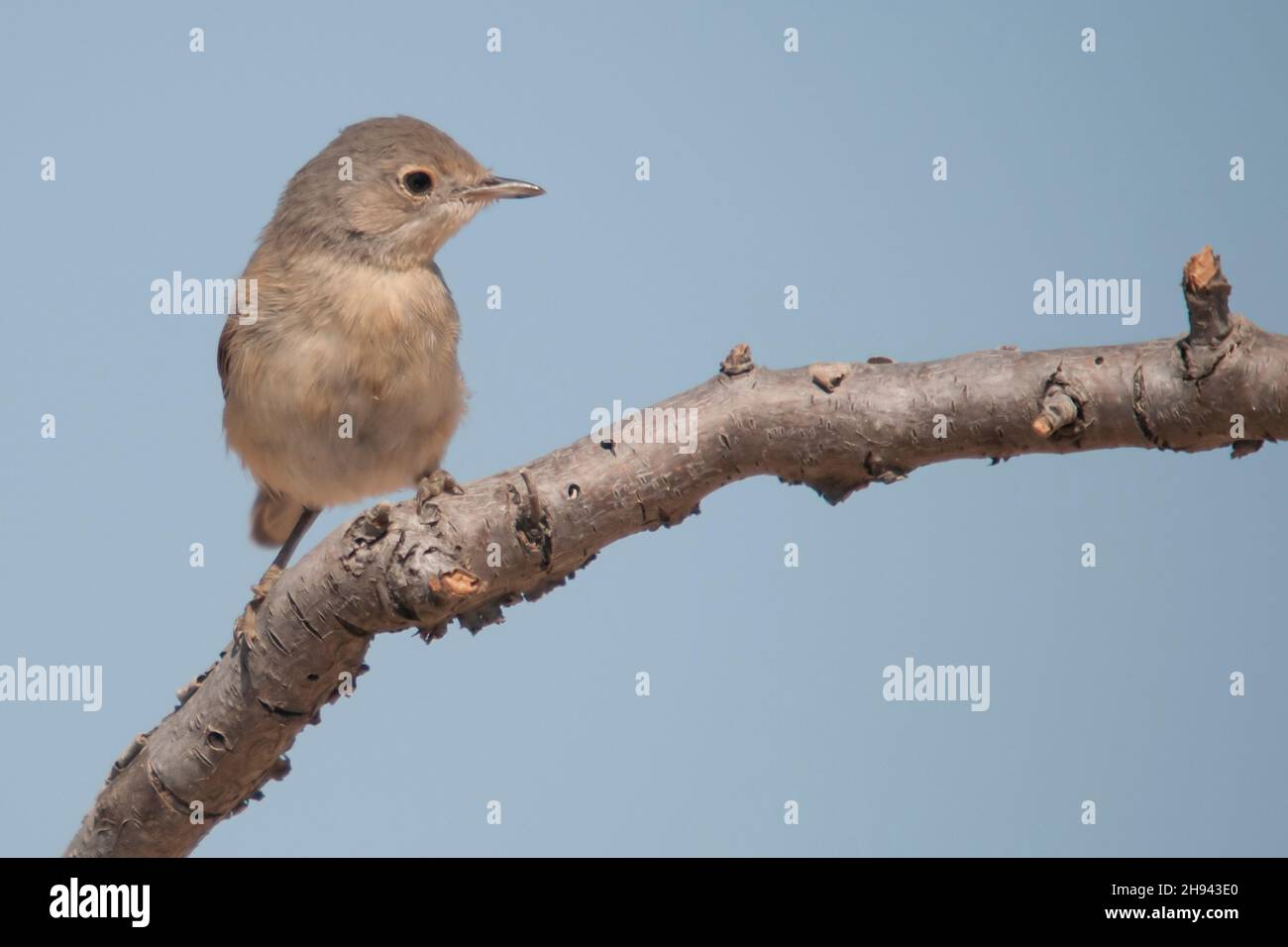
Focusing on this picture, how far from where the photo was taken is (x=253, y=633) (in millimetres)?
4668

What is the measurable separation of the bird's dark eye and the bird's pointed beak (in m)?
0.17

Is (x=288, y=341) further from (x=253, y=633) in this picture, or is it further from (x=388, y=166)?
(x=253, y=633)

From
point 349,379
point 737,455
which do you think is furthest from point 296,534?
point 737,455

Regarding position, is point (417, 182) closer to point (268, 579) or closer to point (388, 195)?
point (388, 195)

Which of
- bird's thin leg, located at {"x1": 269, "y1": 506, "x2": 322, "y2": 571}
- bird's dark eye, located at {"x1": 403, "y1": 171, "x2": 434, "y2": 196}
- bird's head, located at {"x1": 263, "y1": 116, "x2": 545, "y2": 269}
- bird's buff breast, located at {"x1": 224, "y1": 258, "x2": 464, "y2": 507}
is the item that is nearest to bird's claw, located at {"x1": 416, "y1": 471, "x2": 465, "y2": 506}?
bird's buff breast, located at {"x1": 224, "y1": 258, "x2": 464, "y2": 507}

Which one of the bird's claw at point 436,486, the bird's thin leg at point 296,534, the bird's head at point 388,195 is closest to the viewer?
the bird's claw at point 436,486

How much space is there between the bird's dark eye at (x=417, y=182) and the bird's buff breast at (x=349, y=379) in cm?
42

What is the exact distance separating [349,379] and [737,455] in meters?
2.25

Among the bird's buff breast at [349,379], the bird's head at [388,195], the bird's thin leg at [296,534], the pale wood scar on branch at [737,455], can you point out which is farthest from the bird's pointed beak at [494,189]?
the pale wood scar on branch at [737,455]

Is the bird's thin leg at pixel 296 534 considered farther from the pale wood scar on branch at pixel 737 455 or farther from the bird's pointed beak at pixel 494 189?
the pale wood scar on branch at pixel 737 455

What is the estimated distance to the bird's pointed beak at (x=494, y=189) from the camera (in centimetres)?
654
